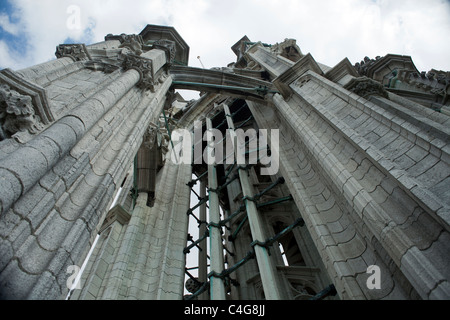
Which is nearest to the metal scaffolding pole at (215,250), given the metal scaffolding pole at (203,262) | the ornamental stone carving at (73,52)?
the metal scaffolding pole at (203,262)

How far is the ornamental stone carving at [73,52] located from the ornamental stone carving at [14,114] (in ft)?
10.3

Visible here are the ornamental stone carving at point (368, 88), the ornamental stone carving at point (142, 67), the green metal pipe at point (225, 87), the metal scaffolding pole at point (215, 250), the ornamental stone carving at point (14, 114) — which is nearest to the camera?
the ornamental stone carving at point (14, 114)

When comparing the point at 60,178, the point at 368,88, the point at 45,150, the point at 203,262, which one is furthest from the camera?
the point at 203,262

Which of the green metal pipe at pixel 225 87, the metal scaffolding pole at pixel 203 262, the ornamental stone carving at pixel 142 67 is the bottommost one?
the metal scaffolding pole at pixel 203 262

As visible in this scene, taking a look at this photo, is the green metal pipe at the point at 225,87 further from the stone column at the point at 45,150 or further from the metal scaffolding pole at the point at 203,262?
the stone column at the point at 45,150

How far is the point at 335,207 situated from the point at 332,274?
119 cm

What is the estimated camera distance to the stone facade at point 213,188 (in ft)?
9.07

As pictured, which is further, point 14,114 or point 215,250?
point 215,250

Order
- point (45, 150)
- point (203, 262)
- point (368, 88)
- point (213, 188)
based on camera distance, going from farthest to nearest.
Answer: point (213, 188) < point (203, 262) < point (368, 88) < point (45, 150)

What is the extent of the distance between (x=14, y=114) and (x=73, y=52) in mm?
3606

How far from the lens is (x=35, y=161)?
281cm

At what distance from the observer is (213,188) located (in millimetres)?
8625

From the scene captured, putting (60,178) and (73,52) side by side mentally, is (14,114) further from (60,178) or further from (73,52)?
(73,52)

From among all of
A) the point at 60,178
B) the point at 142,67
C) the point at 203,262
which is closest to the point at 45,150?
the point at 60,178
